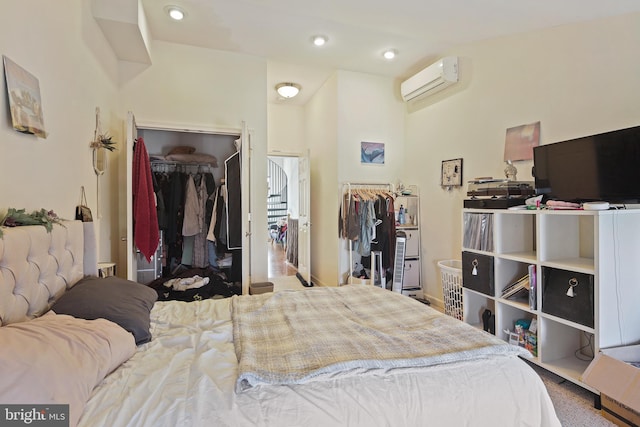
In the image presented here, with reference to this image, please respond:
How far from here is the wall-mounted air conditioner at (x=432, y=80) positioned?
10.7 feet

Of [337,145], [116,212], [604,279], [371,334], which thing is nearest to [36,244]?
[371,334]

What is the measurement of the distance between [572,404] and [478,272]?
3.29ft

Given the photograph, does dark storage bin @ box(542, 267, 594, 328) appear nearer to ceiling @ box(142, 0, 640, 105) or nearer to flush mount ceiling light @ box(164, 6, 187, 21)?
ceiling @ box(142, 0, 640, 105)

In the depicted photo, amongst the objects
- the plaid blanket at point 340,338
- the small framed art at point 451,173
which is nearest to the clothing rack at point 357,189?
the small framed art at point 451,173

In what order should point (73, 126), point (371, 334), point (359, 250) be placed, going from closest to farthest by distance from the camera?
1. point (371, 334)
2. point (73, 126)
3. point (359, 250)

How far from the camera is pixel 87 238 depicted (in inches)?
73.9

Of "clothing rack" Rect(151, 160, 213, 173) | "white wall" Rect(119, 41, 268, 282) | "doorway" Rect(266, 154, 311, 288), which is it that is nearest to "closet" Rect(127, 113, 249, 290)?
"clothing rack" Rect(151, 160, 213, 173)

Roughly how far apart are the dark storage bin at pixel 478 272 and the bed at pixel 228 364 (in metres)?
1.22

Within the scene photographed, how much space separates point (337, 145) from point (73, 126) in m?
2.67

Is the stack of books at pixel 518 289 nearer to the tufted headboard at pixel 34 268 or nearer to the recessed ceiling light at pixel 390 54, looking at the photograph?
the recessed ceiling light at pixel 390 54

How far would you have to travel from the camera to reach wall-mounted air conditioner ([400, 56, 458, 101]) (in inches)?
129

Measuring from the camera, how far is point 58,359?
0.87 m

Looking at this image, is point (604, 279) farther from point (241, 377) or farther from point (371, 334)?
point (241, 377)

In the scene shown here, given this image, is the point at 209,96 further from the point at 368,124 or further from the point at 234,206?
the point at 368,124
